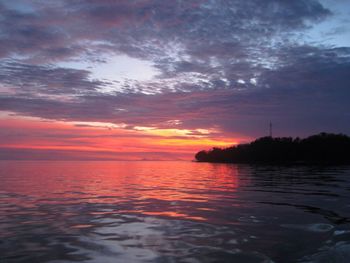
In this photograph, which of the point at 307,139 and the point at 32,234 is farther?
the point at 307,139

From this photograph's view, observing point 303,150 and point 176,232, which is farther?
point 303,150

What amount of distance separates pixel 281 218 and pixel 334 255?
6.79 m

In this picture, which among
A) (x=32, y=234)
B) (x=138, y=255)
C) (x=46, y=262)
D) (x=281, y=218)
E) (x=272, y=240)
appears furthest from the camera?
(x=281, y=218)

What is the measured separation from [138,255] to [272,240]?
5.04 meters

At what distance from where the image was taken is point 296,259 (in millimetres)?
10211

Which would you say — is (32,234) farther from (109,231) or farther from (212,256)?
(212,256)

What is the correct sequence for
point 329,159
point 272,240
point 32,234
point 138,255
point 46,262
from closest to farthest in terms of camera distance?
point 46,262 → point 138,255 → point 272,240 → point 32,234 → point 329,159

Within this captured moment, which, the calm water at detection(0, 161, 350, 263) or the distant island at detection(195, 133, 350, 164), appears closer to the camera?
the calm water at detection(0, 161, 350, 263)

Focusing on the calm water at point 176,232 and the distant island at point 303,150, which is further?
the distant island at point 303,150

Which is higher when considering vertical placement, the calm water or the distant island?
the distant island

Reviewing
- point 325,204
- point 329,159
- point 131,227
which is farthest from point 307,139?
point 131,227

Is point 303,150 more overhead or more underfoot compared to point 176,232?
more overhead

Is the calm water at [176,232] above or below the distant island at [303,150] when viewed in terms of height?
below

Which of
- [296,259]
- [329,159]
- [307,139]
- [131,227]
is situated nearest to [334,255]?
[296,259]
